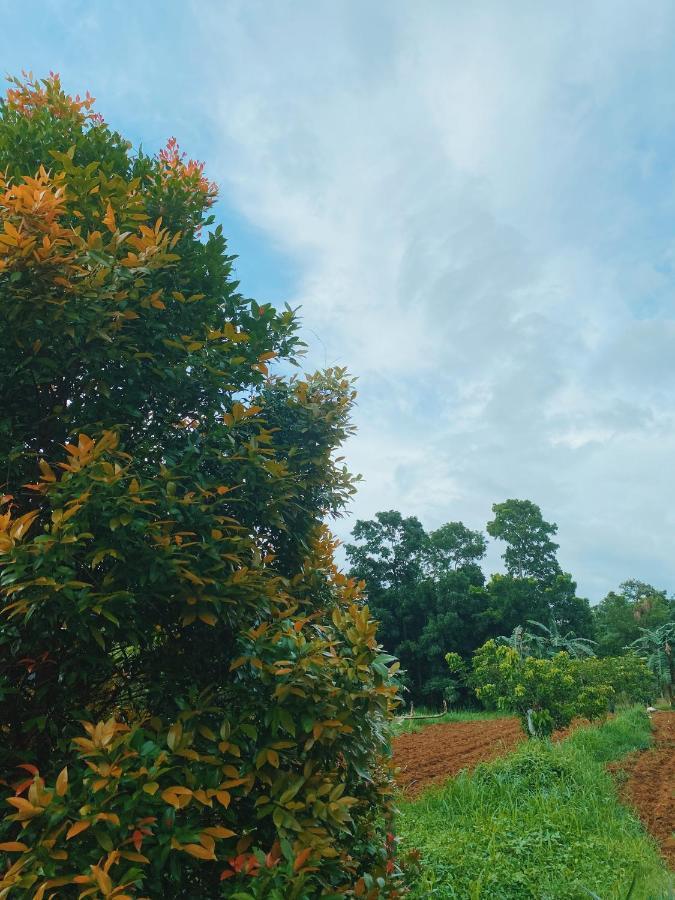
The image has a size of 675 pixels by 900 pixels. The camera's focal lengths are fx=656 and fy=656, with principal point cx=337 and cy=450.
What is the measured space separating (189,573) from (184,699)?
2.34 feet

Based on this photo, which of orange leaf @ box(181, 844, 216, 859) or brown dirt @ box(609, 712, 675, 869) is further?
brown dirt @ box(609, 712, 675, 869)

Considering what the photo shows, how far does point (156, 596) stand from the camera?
2979mm

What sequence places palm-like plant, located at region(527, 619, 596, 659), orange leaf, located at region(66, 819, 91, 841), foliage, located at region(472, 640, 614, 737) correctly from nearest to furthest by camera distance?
orange leaf, located at region(66, 819, 91, 841) < foliage, located at region(472, 640, 614, 737) < palm-like plant, located at region(527, 619, 596, 659)

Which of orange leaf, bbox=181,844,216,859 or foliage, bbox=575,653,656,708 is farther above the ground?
foliage, bbox=575,653,656,708

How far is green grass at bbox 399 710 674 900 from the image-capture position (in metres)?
5.28

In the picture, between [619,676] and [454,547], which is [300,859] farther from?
[454,547]

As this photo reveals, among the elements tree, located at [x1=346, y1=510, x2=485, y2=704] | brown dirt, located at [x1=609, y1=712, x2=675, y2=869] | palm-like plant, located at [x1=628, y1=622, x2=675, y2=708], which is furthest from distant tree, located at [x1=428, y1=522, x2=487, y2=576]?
brown dirt, located at [x1=609, y1=712, x2=675, y2=869]

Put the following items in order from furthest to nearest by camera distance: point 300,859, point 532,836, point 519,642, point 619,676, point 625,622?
point 625,622 < point 619,676 < point 519,642 < point 532,836 < point 300,859

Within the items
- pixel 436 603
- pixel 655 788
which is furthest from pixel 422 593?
pixel 655 788

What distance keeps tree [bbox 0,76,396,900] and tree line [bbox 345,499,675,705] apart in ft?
85.0

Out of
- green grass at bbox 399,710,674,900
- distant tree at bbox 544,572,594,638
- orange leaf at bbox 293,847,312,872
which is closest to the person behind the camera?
orange leaf at bbox 293,847,312,872

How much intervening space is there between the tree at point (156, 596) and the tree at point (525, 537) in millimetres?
33293

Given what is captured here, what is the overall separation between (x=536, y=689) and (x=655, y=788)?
3216 mm

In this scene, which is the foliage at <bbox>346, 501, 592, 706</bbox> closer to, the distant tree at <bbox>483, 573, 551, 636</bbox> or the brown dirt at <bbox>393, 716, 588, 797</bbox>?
the distant tree at <bbox>483, 573, 551, 636</bbox>
